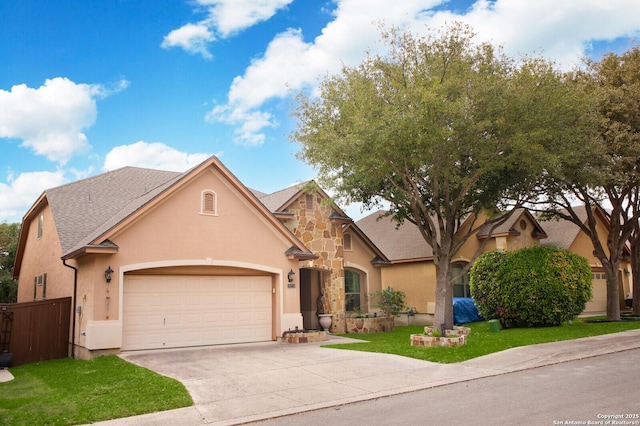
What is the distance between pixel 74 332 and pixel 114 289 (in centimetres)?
272

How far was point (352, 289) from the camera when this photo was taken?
2433cm

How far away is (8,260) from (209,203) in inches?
1025

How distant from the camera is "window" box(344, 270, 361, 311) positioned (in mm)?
24156

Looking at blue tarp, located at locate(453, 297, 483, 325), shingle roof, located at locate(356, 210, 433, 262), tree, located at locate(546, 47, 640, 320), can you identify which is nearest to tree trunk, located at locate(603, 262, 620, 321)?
tree, located at locate(546, 47, 640, 320)

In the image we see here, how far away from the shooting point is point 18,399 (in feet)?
32.1

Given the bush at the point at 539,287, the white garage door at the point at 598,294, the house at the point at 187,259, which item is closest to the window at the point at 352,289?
the house at the point at 187,259

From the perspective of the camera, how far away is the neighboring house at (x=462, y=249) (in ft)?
84.4

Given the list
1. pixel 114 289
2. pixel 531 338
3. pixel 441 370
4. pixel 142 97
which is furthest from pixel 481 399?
pixel 142 97

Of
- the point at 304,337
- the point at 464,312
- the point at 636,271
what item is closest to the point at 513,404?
the point at 304,337

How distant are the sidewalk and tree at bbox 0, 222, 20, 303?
23.0 meters

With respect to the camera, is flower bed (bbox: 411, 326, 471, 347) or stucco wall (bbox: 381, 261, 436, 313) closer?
flower bed (bbox: 411, 326, 471, 347)

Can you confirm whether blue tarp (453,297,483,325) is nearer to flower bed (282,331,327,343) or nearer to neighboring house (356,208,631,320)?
neighboring house (356,208,631,320)

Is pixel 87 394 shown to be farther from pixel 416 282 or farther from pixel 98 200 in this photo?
pixel 416 282

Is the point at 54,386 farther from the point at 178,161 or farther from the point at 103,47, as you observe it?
the point at 178,161
